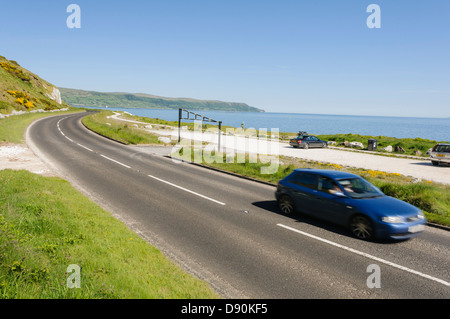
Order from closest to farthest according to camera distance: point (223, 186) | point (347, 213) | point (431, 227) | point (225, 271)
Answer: point (225, 271) < point (347, 213) < point (431, 227) < point (223, 186)

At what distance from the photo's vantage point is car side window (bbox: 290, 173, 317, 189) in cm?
993

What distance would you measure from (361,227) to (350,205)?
27.5 inches

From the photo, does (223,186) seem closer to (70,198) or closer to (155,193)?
(155,193)

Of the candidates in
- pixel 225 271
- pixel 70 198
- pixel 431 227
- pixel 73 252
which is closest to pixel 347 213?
pixel 431 227

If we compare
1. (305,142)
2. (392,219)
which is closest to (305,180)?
(392,219)

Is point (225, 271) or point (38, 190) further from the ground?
point (38, 190)

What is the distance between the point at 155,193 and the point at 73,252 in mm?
6980

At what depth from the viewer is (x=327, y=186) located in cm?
948

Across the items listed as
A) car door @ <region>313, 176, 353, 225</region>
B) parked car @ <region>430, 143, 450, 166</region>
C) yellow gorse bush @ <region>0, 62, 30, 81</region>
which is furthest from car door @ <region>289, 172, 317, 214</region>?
yellow gorse bush @ <region>0, 62, 30, 81</region>

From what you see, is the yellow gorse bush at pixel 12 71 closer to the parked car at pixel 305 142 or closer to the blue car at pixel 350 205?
the parked car at pixel 305 142

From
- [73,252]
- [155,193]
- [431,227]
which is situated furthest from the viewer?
[155,193]

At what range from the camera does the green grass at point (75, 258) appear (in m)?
4.77

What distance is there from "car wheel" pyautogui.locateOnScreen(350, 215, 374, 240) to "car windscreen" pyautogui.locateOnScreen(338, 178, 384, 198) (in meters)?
0.78

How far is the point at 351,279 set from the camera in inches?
245
